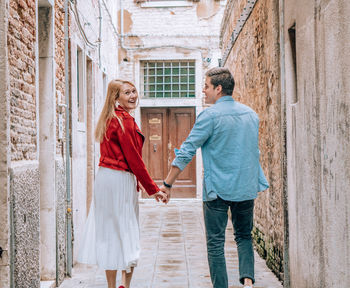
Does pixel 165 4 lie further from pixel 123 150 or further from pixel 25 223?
pixel 25 223

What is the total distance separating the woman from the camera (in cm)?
422

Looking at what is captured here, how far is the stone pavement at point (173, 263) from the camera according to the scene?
5195mm

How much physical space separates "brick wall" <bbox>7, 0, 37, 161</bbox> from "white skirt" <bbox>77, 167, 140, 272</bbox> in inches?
25.4

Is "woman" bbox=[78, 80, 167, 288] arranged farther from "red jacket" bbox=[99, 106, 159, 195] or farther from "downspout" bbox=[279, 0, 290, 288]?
"downspout" bbox=[279, 0, 290, 288]

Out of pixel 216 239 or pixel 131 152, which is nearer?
pixel 216 239

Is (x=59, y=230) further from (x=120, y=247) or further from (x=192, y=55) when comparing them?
(x=192, y=55)

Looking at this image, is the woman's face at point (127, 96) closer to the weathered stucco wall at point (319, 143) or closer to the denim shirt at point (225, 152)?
the denim shirt at point (225, 152)

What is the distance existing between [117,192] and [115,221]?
24cm

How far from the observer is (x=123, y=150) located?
4211mm

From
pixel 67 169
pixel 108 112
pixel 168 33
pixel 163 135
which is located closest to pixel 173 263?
pixel 67 169

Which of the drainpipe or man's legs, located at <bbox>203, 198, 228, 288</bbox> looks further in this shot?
the drainpipe

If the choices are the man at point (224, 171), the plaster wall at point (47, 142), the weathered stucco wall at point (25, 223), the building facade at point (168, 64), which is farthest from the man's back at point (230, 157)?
the building facade at point (168, 64)

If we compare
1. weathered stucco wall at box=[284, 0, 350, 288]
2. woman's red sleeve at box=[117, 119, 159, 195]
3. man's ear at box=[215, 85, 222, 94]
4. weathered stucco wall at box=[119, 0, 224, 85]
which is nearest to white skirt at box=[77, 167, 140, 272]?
woman's red sleeve at box=[117, 119, 159, 195]

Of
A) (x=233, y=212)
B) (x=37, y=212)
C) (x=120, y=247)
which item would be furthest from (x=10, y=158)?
(x=233, y=212)
